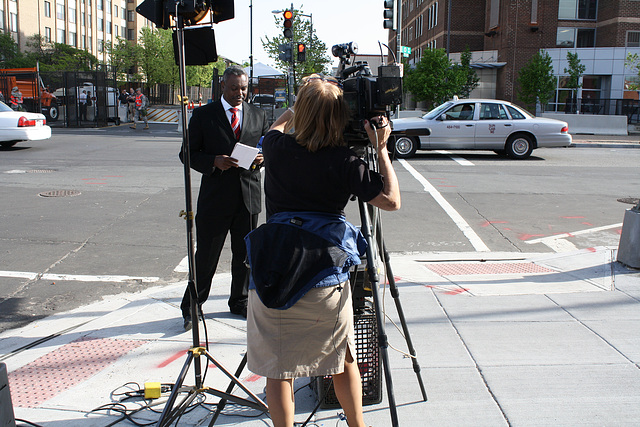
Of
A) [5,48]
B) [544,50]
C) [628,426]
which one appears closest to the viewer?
[628,426]

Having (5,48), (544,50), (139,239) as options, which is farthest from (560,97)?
(5,48)

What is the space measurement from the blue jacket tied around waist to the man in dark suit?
6.16 ft

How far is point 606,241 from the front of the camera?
7836mm

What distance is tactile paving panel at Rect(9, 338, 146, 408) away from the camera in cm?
351

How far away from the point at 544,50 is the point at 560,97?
137 inches

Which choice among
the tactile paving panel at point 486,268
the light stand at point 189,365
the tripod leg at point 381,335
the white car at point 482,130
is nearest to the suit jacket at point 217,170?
the light stand at point 189,365

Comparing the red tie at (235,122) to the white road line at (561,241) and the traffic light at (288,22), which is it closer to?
the white road line at (561,241)

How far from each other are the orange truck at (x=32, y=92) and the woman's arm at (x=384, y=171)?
28.3 meters

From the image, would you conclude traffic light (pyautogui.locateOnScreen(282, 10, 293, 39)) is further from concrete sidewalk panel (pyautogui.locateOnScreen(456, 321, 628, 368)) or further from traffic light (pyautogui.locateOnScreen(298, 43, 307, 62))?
concrete sidewalk panel (pyautogui.locateOnScreen(456, 321, 628, 368))

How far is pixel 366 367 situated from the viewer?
Answer: 3285 mm

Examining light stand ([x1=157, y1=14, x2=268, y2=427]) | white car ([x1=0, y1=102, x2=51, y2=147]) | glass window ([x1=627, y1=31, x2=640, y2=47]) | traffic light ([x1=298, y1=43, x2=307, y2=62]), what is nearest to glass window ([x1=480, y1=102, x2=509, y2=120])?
traffic light ([x1=298, y1=43, x2=307, y2=62])

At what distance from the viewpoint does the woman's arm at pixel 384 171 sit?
2.54 metres

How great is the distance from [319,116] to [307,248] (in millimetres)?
562

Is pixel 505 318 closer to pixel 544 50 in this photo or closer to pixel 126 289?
pixel 126 289
